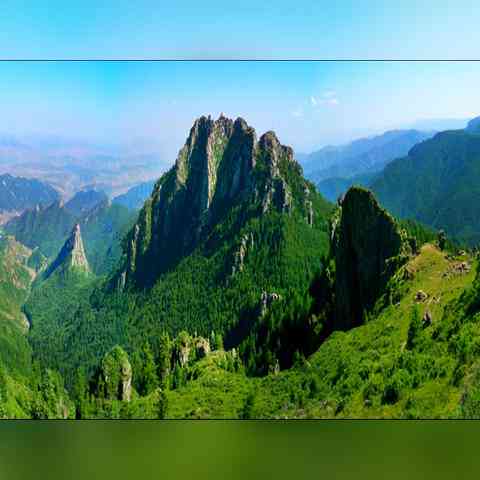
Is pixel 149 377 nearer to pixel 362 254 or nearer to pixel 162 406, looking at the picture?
pixel 162 406

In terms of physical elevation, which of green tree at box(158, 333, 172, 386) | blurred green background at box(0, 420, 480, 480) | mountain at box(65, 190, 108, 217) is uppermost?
mountain at box(65, 190, 108, 217)

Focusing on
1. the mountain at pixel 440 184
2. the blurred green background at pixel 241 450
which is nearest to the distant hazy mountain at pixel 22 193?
the blurred green background at pixel 241 450

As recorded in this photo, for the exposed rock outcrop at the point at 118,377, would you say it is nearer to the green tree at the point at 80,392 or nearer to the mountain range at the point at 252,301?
the mountain range at the point at 252,301

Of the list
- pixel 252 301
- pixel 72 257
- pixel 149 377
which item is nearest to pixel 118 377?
pixel 149 377

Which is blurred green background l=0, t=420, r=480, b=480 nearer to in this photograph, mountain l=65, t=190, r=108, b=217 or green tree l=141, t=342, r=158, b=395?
green tree l=141, t=342, r=158, b=395

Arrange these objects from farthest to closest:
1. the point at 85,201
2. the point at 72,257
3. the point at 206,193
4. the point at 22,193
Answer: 1. the point at 72,257
2. the point at 206,193
3. the point at 85,201
4. the point at 22,193

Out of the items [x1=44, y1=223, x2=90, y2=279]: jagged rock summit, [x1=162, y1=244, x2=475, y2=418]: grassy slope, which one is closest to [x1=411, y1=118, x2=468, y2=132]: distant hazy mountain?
[x1=162, y1=244, x2=475, y2=418]: grassy slope
